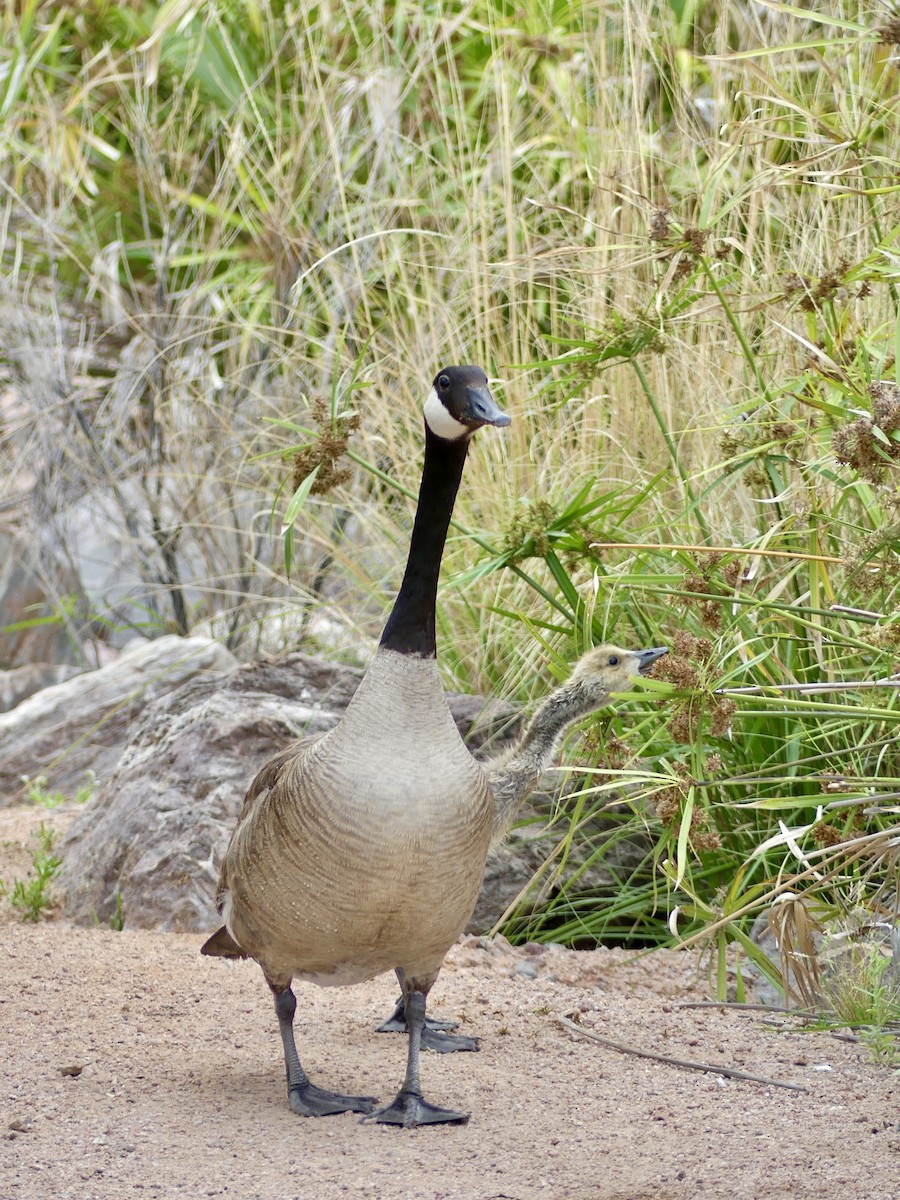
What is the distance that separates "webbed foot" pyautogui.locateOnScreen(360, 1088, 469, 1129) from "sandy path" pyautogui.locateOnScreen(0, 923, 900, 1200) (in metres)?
0.03

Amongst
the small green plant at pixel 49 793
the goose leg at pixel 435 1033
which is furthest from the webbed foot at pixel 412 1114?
the small green plant at pixel 49 793

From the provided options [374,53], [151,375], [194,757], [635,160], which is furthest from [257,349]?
[194,757]

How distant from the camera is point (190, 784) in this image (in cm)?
462

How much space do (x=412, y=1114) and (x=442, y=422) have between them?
1421 millimetres

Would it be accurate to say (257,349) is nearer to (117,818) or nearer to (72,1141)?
(117,818)

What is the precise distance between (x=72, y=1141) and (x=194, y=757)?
6.86 ft

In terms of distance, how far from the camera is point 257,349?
693 centimetres

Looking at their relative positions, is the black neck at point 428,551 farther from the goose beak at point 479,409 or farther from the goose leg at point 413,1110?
the goose leg at point 413,1110

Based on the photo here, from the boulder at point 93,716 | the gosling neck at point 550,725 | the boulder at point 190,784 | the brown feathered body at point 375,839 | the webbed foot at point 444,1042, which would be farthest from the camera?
the boulder at point 93,716

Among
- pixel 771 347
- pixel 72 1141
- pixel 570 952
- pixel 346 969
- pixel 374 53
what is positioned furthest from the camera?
pixel 374 53

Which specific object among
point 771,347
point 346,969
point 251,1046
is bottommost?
point 251,1046

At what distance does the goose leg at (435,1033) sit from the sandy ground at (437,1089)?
36 millimetres

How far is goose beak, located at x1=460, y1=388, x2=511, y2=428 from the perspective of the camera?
9.12 feet

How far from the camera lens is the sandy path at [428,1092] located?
8.17 feet
